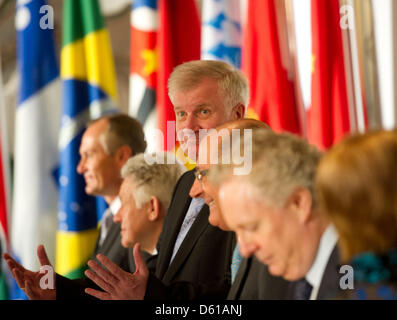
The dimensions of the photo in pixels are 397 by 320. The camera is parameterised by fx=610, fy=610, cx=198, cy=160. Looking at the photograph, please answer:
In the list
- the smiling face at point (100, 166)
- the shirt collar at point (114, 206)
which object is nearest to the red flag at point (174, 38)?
the smiling face at point (100, 166)

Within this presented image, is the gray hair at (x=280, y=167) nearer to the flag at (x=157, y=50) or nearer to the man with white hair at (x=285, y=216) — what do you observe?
the man with white hair at (x=285, y=216)

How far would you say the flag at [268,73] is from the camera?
3.87m

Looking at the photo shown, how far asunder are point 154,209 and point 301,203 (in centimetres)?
143

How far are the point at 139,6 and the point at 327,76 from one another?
157cm

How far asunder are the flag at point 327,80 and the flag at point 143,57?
4.06ft

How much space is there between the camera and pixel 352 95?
11.2ft

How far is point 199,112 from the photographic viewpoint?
2375 mm

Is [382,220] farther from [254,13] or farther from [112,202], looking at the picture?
[254,13]

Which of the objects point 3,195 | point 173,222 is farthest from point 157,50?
point 173,222

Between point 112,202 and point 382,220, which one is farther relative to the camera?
point 112,202

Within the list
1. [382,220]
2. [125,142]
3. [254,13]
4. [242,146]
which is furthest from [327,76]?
[382,220]

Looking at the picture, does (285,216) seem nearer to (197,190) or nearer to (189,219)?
(197,190)

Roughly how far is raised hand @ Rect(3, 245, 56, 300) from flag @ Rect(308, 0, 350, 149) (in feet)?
5.85

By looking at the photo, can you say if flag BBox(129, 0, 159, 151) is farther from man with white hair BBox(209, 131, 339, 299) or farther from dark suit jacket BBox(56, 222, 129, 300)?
man with white hair BBox(209, 131, 339, 299)
